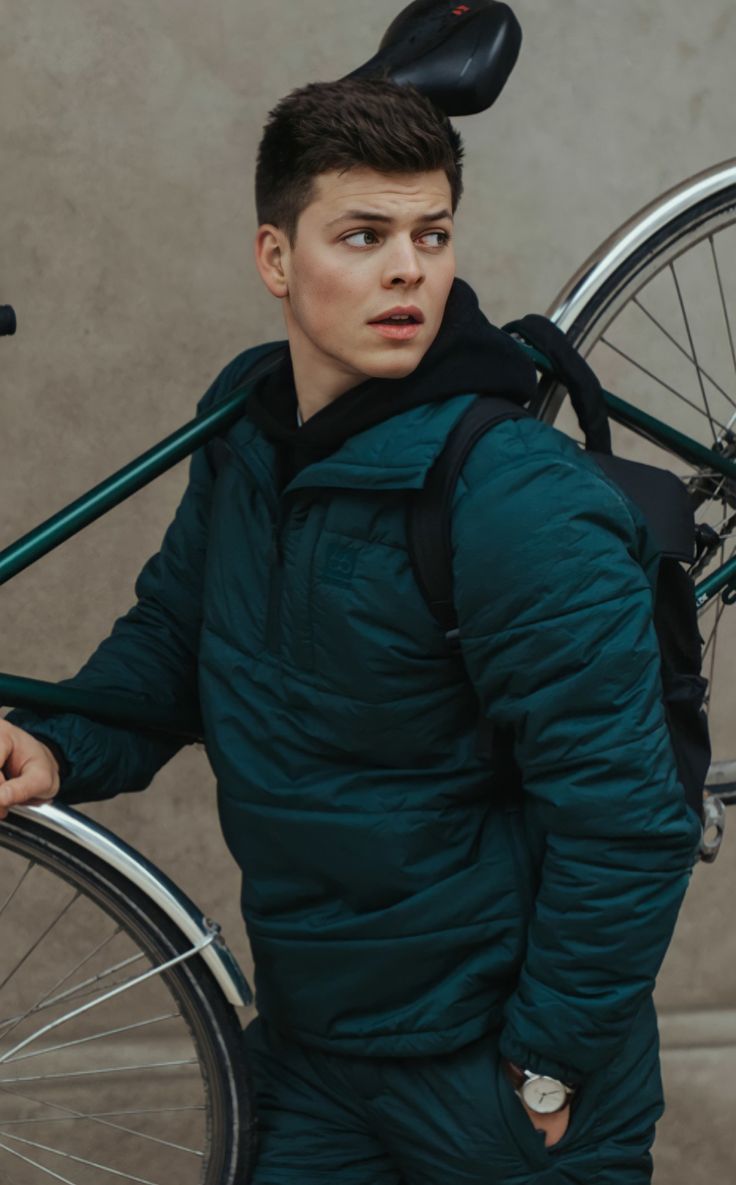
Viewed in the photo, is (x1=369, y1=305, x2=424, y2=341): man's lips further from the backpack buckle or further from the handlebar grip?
the backpack buckle

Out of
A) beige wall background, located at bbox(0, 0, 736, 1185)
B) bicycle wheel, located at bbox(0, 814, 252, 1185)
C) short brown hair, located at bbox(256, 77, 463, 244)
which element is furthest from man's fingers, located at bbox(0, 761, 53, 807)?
bicycle wheel, located at bbox(0, 814, 252, 1185)

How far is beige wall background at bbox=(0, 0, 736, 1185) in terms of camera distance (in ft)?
6.54

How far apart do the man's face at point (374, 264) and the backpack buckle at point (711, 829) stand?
61cm

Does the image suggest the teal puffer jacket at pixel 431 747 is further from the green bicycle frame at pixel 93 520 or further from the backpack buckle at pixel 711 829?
the backpack buckle at pixel 711 829

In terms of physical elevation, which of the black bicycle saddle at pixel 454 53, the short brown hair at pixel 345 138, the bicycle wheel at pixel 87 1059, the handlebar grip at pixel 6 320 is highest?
the black bicycle saddle at pixel 454 53

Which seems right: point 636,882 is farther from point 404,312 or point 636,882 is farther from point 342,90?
point 342,90

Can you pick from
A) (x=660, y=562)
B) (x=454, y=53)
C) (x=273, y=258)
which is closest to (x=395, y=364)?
(x=273, y=258)

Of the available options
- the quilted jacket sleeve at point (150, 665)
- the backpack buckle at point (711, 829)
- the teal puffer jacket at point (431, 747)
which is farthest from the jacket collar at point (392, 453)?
the backpack buckle at point (711, 829)

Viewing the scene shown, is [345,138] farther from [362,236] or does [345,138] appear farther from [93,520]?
[93,520]

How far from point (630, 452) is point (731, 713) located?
1.29ft

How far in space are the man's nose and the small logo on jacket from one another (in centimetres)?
18

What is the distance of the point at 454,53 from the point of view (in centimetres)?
140

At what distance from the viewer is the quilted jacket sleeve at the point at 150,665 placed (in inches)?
53.8

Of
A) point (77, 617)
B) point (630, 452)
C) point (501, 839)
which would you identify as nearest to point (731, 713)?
point (630, 452)
